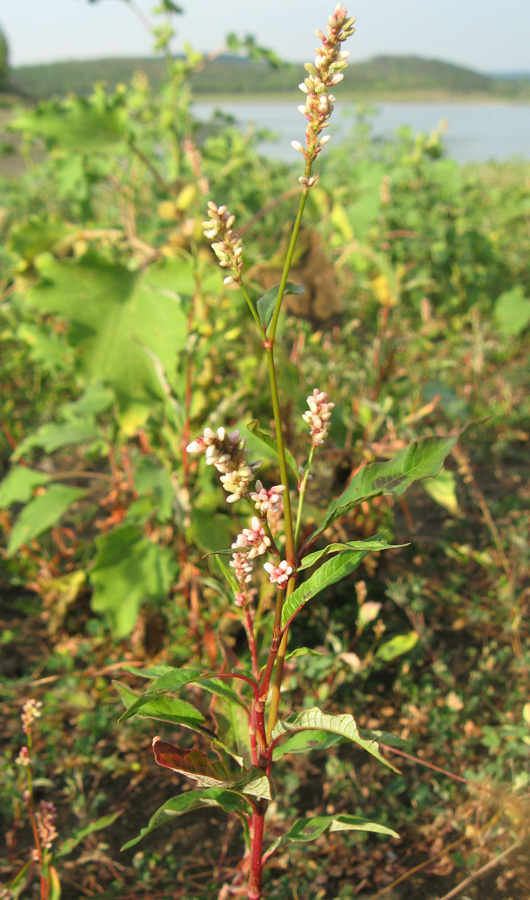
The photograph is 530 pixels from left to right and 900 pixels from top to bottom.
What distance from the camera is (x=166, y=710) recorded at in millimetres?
880

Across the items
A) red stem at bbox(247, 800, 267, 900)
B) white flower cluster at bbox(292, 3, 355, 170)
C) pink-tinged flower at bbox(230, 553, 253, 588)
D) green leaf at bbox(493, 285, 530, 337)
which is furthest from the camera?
green leaf at bbox(493, 285, 530, 337)

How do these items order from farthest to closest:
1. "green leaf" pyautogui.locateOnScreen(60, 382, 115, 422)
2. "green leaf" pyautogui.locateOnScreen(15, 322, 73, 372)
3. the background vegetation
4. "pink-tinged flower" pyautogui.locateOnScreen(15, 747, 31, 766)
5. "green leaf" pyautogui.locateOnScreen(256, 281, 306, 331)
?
"green leaf" pyautogui.locateOnScreen(15, 322, 73, 372), "green leaf" pyautogui.locateOnScreen(60, 382, 115, 422), the background vegetation, "pink-tinged flower" pyautogui.locateOnScreen(15, 747, 31, 766), "green leaf" pyautogui.locateOnScreen(256, 281, 306, 331)

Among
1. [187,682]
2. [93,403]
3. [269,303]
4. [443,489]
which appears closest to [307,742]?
[187,682]

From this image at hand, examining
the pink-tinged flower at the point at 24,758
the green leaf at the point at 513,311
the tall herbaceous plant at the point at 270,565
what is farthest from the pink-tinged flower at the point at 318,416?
the green leaf at the point at 513,311

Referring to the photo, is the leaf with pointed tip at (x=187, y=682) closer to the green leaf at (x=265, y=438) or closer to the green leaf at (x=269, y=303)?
the green leaf at (x=265, y=438)

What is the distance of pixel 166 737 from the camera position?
1.59 metres

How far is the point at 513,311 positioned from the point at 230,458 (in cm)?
315

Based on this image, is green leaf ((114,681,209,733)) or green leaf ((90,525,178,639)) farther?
green leaf ((90,525,178,639))

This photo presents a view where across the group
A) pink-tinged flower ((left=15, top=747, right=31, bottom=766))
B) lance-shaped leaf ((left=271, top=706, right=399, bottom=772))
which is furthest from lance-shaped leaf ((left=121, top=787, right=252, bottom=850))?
pink-tinged flower ((left=15, top=747, right=31, bottom=766))

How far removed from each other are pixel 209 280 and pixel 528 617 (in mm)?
1271

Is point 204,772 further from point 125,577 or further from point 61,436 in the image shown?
point 61,436

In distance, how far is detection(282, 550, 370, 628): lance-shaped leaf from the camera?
0.76 meters

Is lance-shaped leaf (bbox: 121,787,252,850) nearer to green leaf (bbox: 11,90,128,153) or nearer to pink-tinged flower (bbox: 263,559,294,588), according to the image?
pink-tinged flower (bbox: 263,559,294,588)

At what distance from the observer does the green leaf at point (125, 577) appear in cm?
160
